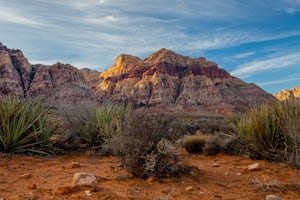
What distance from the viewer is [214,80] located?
11206 centimetres

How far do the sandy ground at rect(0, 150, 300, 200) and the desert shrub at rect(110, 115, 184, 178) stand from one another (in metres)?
0.22

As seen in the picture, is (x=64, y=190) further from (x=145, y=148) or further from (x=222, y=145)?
(x=222, y=145)

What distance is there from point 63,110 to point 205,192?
25.2 feet

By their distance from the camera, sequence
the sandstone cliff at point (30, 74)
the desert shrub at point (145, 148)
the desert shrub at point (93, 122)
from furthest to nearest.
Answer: the sandstone cliff at point (30, 74)
the desert shrub at point (93, 122)
the desert shrub at point (145, 148)

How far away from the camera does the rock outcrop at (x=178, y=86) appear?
9580 centimetres

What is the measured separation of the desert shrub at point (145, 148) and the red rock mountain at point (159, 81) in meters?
66.9

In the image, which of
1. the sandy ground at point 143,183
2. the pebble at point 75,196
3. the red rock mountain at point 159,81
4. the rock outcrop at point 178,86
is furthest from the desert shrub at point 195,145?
the rock outcrop at point 178,86

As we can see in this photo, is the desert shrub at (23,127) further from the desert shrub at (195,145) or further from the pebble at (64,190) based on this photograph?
the desert shrub at (195,145)

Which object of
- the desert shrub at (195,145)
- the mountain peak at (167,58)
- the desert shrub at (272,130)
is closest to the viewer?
the desert shrub at (272,130)

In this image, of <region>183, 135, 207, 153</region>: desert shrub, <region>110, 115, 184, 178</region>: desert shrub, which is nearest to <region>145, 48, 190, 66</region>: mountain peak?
<region>183, 135, 207, 153</region>: desert shrub

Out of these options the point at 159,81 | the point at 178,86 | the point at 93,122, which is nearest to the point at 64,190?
the point at 93,122

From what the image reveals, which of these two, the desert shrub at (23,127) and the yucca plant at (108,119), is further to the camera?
the yucca plant at (108,119)

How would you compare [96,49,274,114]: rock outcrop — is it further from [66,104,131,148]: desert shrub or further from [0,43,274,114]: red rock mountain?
[66,104,131,148]: desert shrub

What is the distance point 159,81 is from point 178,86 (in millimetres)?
7739
